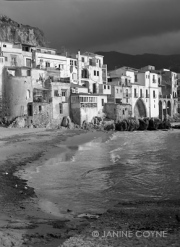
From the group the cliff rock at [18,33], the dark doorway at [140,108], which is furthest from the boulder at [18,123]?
the cliff rock at [18,33]

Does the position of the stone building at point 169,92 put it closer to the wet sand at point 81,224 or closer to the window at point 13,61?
the window at point 13,61

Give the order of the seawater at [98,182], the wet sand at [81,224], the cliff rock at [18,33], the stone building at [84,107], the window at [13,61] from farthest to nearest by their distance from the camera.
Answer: the cliff rock at [18,33]
the stone building at [84,107]
the window at [13,61]
the seawater at [98,182]
the wet sand at [81,224]

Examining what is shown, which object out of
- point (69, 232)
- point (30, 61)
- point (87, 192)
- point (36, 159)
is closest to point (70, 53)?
point (30, 61)

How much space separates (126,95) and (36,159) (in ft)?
202

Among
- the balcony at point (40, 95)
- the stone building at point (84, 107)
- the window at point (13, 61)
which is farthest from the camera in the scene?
the stone building at point (84, 107)

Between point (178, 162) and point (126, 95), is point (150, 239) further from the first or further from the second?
point (126, 95)

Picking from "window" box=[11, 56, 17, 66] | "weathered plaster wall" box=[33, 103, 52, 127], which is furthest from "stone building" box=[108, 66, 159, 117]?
"window" box=[11, 56, 17, 66]

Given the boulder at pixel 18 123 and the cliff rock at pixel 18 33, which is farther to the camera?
the cliff rock at pixel 18 33

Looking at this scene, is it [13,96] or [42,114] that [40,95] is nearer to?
[42,114]

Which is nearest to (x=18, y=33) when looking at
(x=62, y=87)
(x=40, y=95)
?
(x=62, y=87)

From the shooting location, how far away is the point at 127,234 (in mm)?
7797

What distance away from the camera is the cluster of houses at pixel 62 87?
56062 millimetres

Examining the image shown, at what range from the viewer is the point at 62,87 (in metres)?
62.7

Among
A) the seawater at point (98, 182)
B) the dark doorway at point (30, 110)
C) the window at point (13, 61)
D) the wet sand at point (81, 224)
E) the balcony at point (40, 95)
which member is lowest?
the seawater at point (98, 182)
